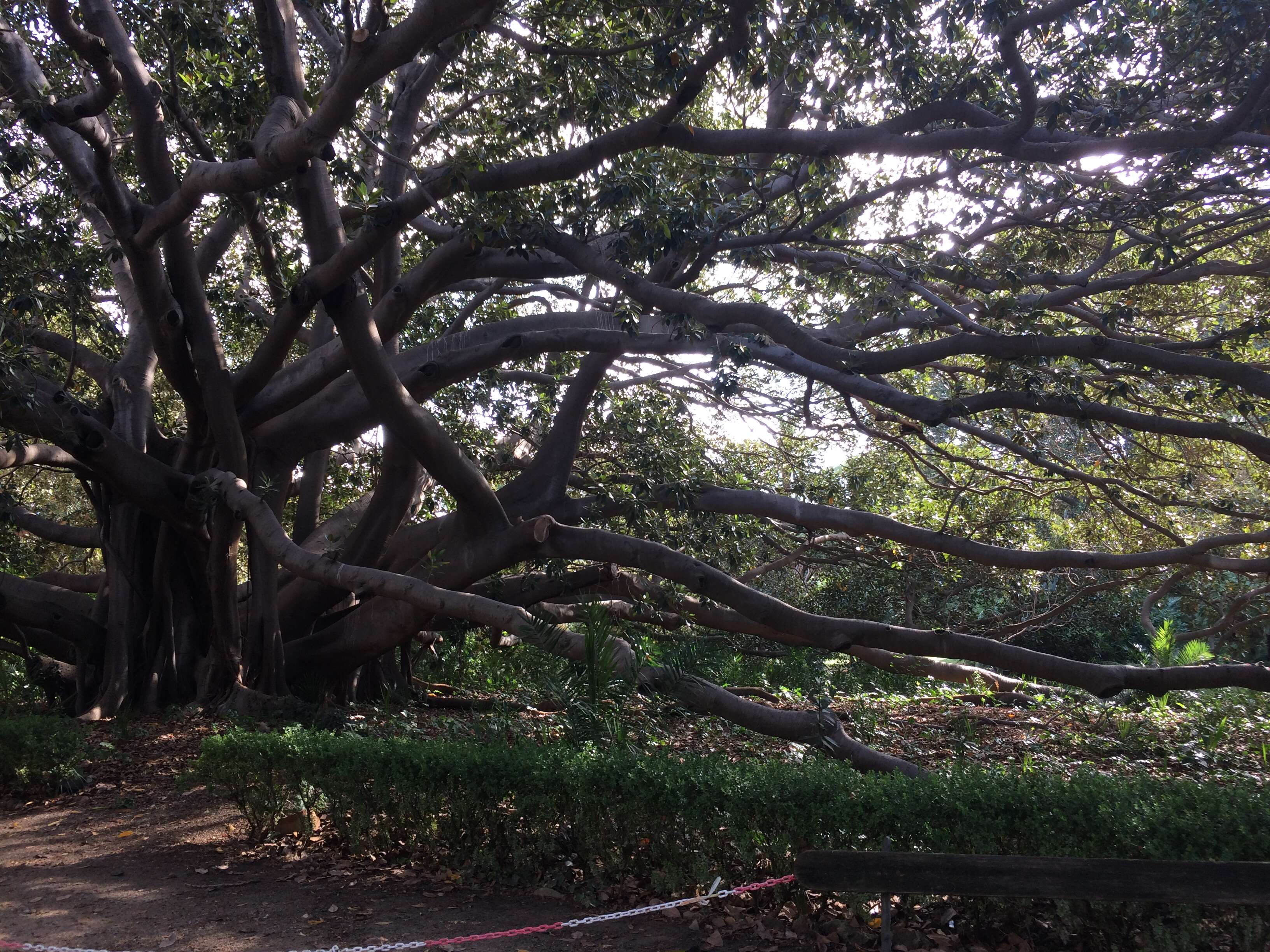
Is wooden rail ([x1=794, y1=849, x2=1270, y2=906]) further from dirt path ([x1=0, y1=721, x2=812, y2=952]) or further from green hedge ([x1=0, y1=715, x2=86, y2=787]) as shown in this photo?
green hedge ([x1=0, y1=715, x2=86, y2=787])

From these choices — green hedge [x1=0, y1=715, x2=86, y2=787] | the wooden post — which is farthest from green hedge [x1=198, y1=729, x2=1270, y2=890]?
green hedge [x1=0, y1=715, x2=86, y2=787]

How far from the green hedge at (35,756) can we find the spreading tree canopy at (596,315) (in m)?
1.52

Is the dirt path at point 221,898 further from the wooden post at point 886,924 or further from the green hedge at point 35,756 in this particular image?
the wooden post at point 886,924

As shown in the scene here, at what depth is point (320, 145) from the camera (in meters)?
5.75

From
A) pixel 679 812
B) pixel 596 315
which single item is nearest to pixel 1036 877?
pixel 679 812

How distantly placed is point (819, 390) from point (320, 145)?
6529 mm

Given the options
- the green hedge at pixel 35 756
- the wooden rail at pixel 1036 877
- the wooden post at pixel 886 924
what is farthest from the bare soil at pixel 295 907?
the wooden rail at pixel 1036 877

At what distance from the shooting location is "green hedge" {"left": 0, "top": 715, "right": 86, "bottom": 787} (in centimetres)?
726

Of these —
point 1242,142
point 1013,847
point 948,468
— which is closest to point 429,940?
point 1013,847

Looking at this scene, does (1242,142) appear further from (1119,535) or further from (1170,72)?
(1119,535)

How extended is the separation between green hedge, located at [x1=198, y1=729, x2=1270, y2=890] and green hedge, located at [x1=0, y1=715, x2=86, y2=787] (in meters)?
1.96

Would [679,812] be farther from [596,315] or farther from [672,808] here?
[596,315]

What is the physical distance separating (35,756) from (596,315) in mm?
5452

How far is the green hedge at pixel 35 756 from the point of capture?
726 cm
